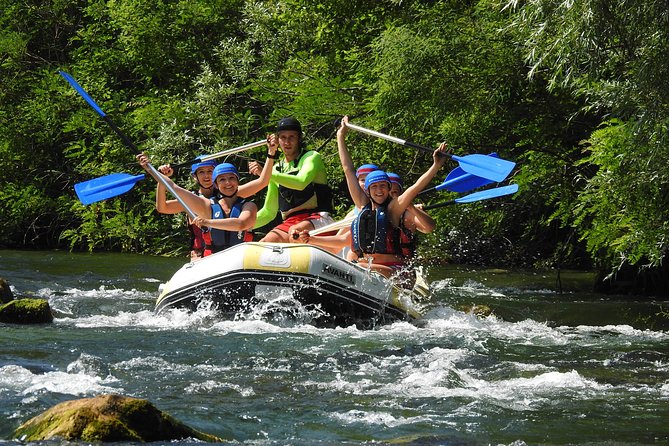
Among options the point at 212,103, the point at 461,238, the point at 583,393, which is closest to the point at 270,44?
the point at 212,103

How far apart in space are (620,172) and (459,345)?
115 inches

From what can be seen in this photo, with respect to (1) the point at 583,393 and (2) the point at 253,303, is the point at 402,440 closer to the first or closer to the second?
(1) the point at 583,393

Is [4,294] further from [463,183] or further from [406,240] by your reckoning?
[463,183]

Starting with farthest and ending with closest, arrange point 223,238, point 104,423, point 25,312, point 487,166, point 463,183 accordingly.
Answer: point 463,183, point 487,166, point 223,238, point 25,312, point 104,423

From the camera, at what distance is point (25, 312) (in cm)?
832

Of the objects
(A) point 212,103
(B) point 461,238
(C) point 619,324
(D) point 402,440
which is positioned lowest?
(D) point 402,440

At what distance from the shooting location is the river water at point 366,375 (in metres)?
5.16

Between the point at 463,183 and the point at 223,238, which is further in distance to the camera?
the point at 463,183

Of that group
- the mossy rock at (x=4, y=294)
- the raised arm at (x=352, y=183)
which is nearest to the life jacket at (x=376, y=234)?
the raised arm at (x=352, y=183)

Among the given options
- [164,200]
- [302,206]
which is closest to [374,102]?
[302,206]

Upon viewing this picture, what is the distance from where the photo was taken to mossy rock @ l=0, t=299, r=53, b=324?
27.0 feet

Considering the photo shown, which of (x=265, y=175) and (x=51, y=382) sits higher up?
(x=265, y=175)

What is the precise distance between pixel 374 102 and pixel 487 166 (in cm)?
347

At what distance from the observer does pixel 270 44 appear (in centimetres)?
1702
